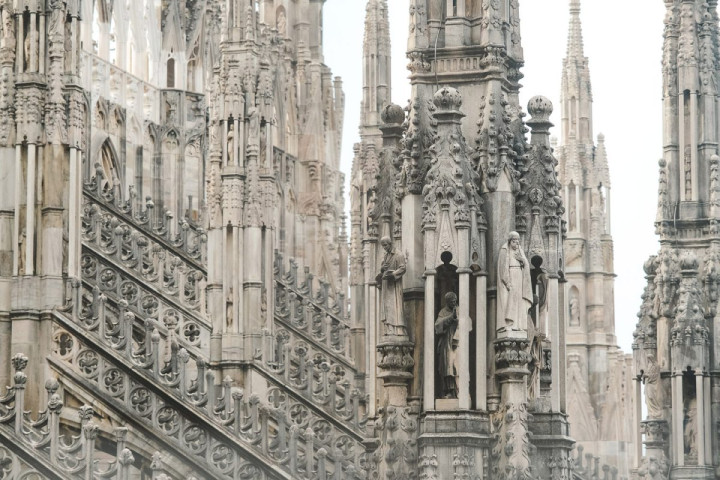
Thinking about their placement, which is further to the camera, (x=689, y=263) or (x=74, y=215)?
(x=74, y=215)

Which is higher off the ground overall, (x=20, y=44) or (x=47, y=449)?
(x=20, y=44)

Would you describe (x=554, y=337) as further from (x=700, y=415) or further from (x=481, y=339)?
(x=700, y=415)

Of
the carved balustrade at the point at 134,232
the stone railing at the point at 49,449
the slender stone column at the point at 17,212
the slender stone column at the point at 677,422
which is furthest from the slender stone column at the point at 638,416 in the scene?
the carved balustrade at the point at 134,232

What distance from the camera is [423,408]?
40.1ft

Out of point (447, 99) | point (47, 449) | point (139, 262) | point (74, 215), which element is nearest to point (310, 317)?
point (139, 262)

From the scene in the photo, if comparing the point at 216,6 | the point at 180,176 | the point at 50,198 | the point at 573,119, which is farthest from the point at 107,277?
the point at 573,119

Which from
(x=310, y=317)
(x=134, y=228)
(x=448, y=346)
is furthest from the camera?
(x=310, y=317)

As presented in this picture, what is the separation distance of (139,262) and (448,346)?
1726 cm

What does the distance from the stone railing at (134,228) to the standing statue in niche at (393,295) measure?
54.7ft

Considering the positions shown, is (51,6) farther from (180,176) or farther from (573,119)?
(573,119)

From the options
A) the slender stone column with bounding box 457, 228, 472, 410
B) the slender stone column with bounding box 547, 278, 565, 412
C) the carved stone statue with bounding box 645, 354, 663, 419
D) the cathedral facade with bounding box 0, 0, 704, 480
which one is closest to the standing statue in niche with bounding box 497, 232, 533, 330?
the cathedral facade with bounding box 0, 0, 704, 480

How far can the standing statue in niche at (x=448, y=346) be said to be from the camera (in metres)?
12.2

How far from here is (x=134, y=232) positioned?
96.9 feet

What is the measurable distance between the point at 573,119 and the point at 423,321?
31576 millimetres
